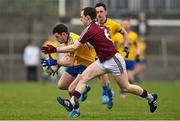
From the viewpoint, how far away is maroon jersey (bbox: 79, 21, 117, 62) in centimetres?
1502

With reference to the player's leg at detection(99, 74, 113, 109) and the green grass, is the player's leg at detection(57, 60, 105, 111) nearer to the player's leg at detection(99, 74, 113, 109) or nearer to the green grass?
the green grass

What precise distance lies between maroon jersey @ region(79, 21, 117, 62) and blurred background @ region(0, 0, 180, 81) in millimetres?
22345

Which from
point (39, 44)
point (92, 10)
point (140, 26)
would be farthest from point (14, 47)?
point (92, 10)

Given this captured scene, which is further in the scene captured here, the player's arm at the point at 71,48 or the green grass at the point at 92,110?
the green grass at the point at 92,110

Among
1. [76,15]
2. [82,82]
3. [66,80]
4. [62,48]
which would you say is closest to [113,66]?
[82,82]

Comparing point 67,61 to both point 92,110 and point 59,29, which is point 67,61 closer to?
point 59,29

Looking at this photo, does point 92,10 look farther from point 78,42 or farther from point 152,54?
point 152,54

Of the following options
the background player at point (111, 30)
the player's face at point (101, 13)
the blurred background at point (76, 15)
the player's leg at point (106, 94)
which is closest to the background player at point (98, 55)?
the player's leg at point (106, 94)

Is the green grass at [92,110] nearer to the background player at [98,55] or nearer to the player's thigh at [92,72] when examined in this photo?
the background player at [98,55]

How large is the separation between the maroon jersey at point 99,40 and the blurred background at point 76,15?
22345 millimetres

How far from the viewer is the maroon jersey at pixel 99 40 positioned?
15.0 m

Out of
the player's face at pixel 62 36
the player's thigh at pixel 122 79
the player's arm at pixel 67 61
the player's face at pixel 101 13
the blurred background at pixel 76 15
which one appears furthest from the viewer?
the blurred background at pixel 76 15

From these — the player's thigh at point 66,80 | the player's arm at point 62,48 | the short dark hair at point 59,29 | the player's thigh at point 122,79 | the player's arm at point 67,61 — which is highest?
the short dark hair at point 59,29

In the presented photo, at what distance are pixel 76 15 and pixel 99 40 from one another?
22426 mm
